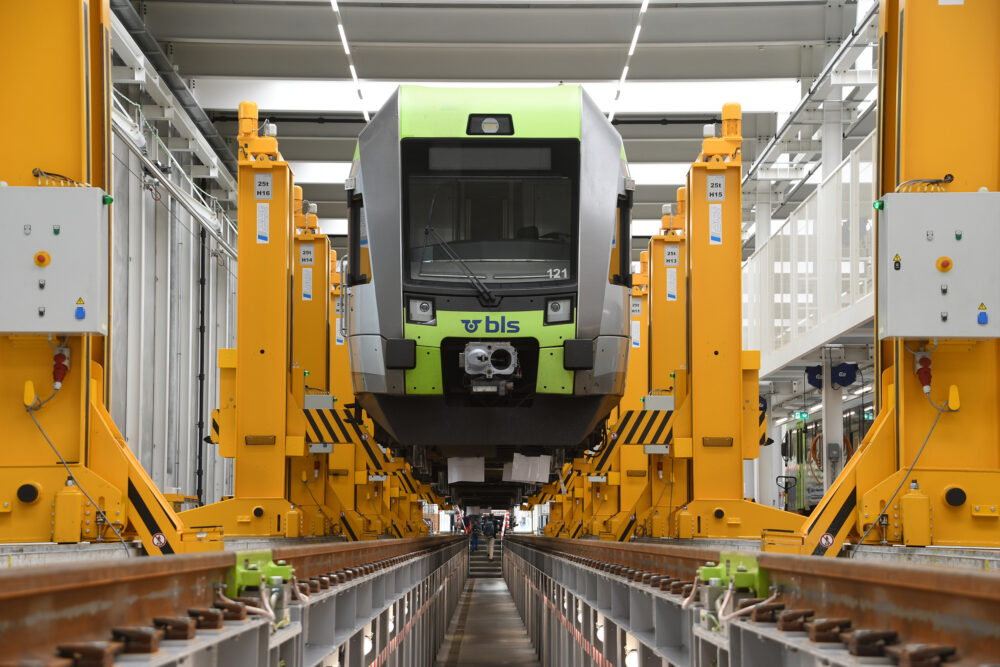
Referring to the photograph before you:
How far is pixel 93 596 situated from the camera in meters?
2.98


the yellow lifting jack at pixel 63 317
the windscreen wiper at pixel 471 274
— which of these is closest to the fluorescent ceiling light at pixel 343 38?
the windscreen wiper at pixel 471 274

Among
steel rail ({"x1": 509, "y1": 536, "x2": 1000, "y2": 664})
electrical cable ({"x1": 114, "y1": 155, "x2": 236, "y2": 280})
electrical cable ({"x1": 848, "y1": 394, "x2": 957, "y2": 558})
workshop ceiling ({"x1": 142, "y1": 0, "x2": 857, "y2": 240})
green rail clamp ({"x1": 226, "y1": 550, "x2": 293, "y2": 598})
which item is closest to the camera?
steel rail ({"x1": 509, "y1": 536, "x2": 1000, "y2": 664})

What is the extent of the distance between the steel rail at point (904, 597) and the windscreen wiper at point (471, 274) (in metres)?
4.43

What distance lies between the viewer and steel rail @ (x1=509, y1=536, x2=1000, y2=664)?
2.62 m

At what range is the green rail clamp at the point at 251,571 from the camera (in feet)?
14.2

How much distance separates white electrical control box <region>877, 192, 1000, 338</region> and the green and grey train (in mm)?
2339

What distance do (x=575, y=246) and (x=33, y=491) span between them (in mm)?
4038

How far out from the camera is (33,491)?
7164mm

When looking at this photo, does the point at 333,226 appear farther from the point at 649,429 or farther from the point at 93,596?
the point at 93,596

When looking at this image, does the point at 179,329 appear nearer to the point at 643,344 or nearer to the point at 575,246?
the point at 643,344

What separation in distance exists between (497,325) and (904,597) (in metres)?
5.67

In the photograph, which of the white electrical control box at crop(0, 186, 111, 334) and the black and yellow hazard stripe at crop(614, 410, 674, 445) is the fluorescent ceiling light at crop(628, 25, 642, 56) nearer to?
the black and yellow hazard stripe at crop(614, 410, 674, 445)

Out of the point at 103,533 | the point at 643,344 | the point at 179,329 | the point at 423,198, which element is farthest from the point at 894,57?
the point at 179,329

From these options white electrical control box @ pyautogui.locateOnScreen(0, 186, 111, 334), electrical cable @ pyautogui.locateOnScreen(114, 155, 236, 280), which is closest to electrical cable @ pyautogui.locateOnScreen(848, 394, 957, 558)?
white electrical control box @ pyautogui.locateOnScreen(0, 186, 111, 334)
